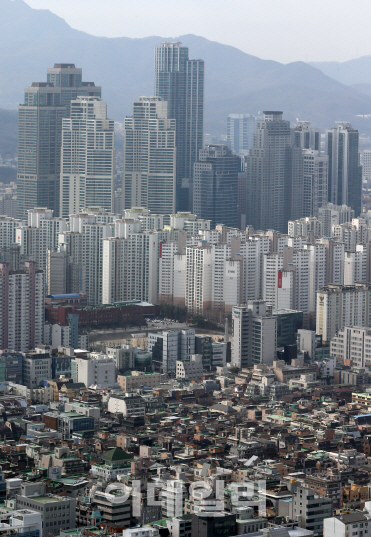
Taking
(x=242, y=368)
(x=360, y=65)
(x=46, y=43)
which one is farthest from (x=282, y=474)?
(x=360, y=65)

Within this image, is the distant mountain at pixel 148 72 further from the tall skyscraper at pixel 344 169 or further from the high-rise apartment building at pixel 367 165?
the tall skyscraper at pixel 344 169

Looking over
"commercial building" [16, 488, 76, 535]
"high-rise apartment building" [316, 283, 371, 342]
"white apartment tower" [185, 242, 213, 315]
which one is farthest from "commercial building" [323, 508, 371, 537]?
"white apartment tower" [185, 242, 213, 315]

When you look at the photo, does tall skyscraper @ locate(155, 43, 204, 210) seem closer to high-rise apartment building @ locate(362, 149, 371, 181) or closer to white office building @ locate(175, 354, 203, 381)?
high-rise apartment building @ locate(362, 149, 371, 181)

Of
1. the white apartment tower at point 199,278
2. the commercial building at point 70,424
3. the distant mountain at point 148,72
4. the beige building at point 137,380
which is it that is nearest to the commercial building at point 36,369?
the beige building at point 137,380

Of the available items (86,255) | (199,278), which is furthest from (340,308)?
(86,255)

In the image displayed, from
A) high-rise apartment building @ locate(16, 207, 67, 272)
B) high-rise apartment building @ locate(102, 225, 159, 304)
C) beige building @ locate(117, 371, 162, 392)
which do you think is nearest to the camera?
beige building @ locate(117, 371, 162, 392)

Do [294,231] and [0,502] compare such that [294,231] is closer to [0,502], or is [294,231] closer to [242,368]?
[242,368]
